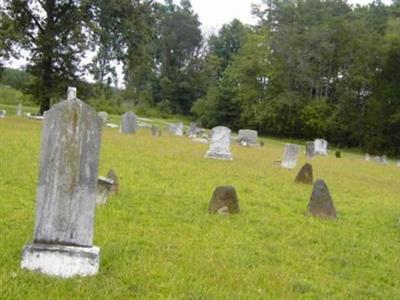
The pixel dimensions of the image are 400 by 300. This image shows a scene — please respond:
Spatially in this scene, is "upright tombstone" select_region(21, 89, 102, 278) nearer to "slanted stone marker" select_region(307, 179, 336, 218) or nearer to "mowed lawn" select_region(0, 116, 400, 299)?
"mowed lawn" select_region(0, 116, 400, 299)

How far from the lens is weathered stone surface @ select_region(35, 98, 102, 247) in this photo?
5.44 meters

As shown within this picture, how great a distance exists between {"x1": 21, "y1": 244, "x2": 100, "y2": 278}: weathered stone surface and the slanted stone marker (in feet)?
18.1

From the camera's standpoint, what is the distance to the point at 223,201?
9258 mm

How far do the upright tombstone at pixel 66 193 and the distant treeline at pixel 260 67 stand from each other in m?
24.4

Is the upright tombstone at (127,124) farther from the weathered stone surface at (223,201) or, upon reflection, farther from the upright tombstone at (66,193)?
the upright tombstone at (66,193)

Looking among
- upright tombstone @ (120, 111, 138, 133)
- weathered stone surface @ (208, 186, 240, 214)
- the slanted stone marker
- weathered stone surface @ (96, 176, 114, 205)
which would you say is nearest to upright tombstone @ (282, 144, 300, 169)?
the slanted stone marker

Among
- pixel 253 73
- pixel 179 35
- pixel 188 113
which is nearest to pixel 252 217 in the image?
pixel 253 73

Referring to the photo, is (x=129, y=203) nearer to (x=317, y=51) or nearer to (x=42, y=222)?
(x=42, y=222)

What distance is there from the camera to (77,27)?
33.0 m

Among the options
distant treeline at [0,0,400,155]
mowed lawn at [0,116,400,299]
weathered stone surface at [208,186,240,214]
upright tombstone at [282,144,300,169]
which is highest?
distant treeline at [0,0,400,155]

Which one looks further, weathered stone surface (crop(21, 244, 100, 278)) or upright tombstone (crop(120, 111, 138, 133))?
upright tombstone (crop(120, 111, 138, 133))

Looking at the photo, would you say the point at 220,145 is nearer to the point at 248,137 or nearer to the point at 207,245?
the point at 207,245

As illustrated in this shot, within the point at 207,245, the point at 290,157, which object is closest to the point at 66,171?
the point at 207,245

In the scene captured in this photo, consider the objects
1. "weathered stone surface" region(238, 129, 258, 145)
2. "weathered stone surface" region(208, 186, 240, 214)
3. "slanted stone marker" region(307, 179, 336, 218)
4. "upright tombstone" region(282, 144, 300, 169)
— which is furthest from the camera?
"weathered stone surface" region(238, 129, 258, 145)
